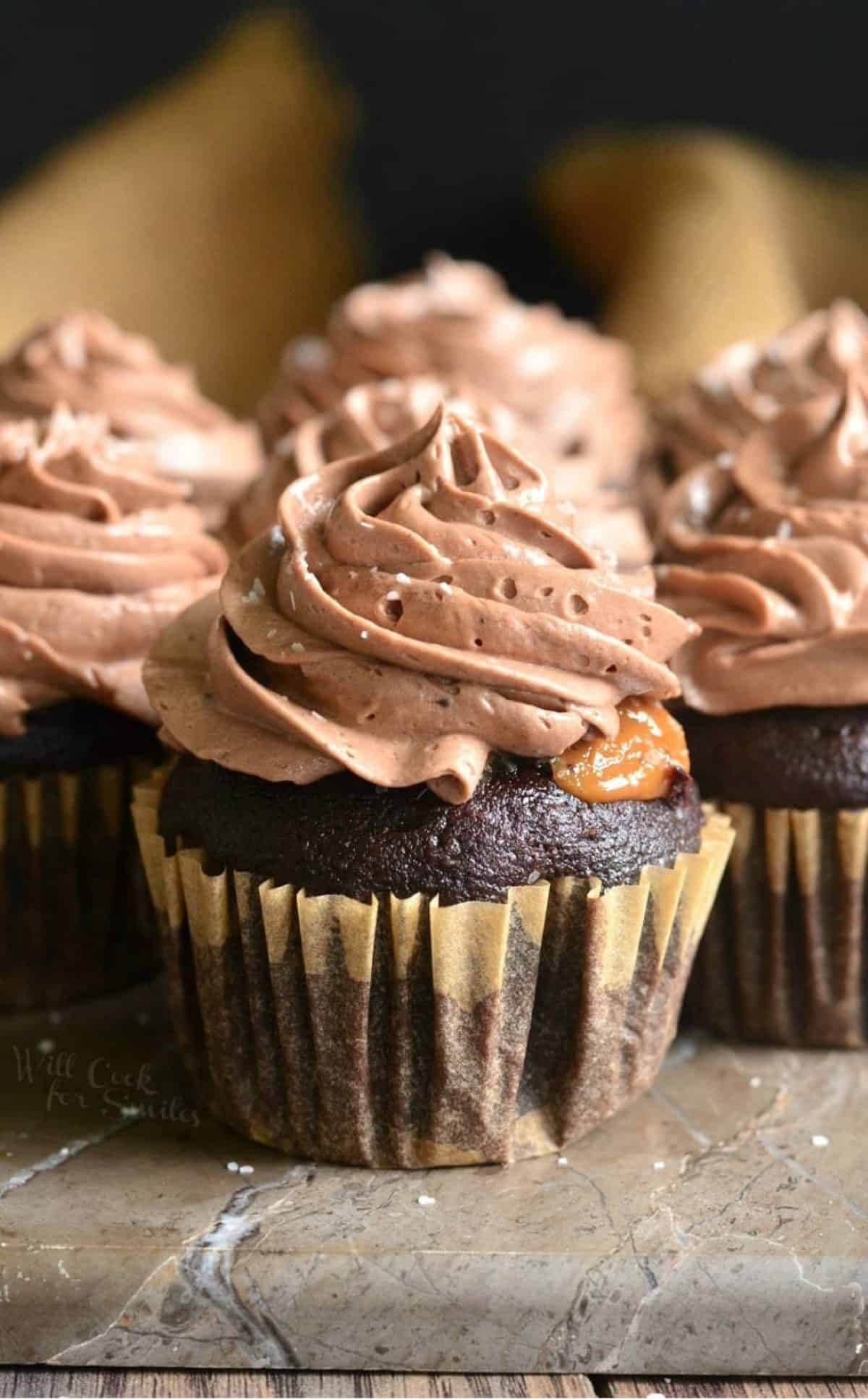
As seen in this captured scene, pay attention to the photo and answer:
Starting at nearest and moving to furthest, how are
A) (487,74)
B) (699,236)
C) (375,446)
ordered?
(375,446) < (699,236) < (487,74)

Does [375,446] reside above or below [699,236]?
above

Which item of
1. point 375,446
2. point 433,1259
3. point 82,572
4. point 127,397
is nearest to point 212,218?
point 127,397

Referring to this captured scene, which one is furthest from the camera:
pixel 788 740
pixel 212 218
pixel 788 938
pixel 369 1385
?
pixel 212 218

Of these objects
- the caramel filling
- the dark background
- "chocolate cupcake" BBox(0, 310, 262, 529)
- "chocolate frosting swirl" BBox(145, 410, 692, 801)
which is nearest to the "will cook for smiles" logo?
"chocolate frosting swirl" BBox(145, 410, 692, 801)

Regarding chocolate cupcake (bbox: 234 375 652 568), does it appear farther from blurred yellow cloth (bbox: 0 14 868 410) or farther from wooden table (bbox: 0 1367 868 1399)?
blurred yellow cloth (bbox: 0 14 868 410)

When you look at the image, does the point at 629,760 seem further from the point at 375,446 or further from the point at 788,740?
the point at 375,446

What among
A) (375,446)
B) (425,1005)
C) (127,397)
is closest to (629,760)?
(425,1005)

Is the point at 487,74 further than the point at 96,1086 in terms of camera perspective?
Yes

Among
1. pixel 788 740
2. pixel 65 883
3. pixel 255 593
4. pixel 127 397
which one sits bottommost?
pixel 65 883

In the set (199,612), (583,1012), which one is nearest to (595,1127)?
(583,1012)
